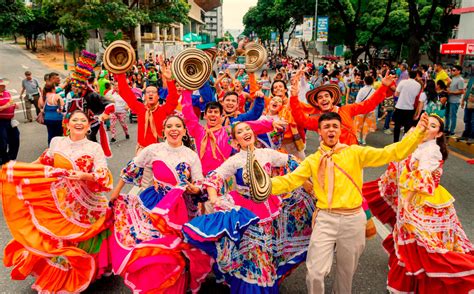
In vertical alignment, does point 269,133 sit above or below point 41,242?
above

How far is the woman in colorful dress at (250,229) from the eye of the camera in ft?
10.7

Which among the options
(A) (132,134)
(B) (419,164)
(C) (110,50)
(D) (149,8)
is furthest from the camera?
(D) (149,8)

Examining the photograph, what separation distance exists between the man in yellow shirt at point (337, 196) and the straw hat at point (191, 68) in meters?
1.83

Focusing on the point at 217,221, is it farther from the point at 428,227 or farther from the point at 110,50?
the point at 110,50

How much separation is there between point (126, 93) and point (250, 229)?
3161mm

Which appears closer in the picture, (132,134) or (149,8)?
(132,134)

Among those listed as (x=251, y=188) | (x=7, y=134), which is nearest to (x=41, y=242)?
(x=251, y=188)

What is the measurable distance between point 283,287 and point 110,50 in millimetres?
3667

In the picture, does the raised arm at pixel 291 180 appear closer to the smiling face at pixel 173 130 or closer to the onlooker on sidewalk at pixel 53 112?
the smiling face at pixel 173 130

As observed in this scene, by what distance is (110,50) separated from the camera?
5211 millimetres

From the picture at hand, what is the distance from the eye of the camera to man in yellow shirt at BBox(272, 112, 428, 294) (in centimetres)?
327

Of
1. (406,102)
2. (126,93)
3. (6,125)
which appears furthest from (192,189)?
(406,102)

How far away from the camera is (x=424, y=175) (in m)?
3.48

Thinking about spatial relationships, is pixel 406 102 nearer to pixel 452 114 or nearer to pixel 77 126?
pixel 452 114
